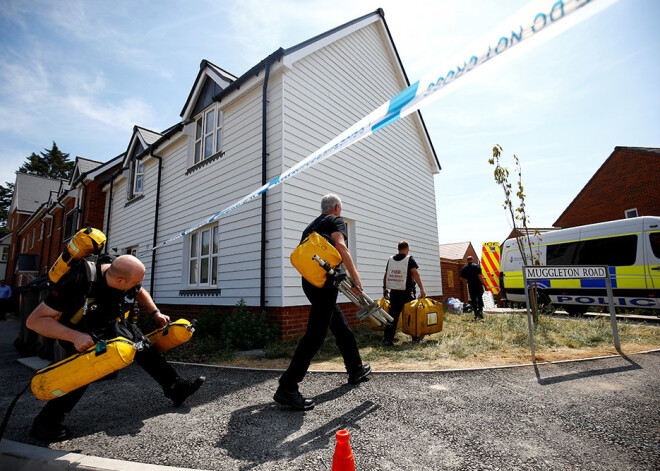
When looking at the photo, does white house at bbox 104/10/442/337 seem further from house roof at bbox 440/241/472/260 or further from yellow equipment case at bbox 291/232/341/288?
house roof at bbox 440/241/472/260

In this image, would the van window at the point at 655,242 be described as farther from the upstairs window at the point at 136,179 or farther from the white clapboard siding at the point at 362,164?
the upstairs window at the point at 136,179

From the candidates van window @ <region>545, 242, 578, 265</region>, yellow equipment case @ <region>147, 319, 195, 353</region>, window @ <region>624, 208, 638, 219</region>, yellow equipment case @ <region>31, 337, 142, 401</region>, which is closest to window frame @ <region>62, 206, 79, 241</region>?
yellow equipment case @ <region>147, 319, 195, 353</region>

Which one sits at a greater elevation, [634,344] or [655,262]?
[655,262]

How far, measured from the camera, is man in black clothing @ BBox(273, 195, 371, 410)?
2.86 m

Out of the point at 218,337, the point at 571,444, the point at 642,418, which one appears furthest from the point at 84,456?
the point at 218,337

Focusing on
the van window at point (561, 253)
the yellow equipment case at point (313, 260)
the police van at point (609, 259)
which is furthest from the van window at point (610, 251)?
the yellow equipment case at point (313, 260)

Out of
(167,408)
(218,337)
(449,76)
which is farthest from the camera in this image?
(218,337)

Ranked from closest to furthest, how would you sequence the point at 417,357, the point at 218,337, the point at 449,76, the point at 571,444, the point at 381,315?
the point at 571,444
the point at 449,76
the point at 381,315
the point at 417,357
the point at 218,337

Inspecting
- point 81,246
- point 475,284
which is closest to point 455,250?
point 475,284

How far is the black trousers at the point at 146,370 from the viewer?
8.02 feet

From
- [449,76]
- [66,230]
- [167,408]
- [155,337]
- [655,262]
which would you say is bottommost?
[167,408]

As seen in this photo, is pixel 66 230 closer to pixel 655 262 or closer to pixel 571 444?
pixel 571 444

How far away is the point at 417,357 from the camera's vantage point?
15.2ft

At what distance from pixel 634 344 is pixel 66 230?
2361cm
